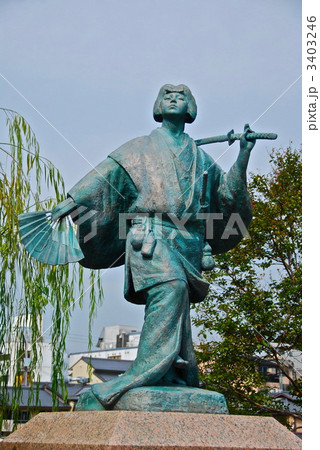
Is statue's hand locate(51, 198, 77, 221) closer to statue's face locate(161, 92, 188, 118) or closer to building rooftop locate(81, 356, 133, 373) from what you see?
statue's face locate(161, 92, 188, 118)

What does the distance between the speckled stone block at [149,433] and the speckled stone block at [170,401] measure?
12cm

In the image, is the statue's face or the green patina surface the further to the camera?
the statue's face

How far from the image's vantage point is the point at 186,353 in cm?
402

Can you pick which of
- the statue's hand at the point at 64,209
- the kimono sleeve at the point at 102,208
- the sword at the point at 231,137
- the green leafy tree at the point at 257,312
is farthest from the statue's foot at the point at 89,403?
the green leafy tree at the point at 257,312

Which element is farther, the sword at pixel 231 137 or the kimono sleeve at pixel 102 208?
the kimono sleeve at pixel 102 208

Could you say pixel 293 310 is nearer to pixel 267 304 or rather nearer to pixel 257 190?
pixel 267 304

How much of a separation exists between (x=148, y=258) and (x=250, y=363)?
8613 mm

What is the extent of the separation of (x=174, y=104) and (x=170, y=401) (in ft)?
6.90

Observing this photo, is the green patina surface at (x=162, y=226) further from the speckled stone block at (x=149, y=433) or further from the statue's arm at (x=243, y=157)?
the speckled stone block at (x=149, y=433)

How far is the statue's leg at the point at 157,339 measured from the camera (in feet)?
12.2

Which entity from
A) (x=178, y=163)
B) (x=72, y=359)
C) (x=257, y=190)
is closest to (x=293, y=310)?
(x=257, y=190)

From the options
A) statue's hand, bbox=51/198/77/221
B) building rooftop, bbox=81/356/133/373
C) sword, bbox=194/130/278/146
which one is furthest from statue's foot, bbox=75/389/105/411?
building rooftop, bbox=81/356/133/373

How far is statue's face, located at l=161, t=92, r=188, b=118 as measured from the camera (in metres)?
4.54

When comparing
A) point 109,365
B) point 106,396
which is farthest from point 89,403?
point 109,365
